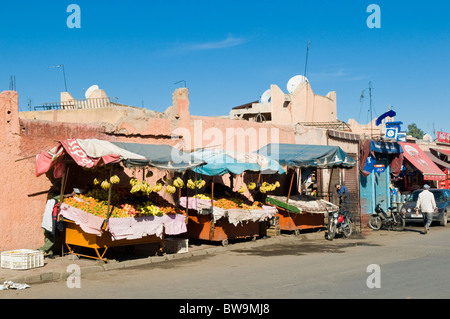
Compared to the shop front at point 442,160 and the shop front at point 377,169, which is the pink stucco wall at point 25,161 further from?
the shop front at point 442,160

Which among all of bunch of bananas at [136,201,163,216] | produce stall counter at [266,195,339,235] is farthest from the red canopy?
bunch of bananas at [136,201,163,216]

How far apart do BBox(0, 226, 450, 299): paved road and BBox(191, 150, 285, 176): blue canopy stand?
2.52m

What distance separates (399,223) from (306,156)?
5.82 metres

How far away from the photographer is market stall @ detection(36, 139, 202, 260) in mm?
12211

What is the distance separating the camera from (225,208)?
15.8 m

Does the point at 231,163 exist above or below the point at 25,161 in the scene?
below

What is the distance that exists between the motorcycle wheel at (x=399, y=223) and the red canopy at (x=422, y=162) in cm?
934

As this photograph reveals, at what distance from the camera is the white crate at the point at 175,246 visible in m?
14.3

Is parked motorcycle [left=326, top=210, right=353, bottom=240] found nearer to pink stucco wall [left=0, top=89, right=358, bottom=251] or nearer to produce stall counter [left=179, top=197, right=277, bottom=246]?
produce stall counter [left=179, top=197, right=277, bottom=246]

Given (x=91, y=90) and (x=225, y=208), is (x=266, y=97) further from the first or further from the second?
(x=225, y=208)

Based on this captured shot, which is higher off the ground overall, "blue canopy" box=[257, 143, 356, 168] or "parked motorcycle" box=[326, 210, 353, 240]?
"blue canopy" box=[257, 143, 356, 168]

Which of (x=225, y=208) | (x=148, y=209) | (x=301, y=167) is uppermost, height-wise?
(x=301, y=167)

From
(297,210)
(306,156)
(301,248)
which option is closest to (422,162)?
(306,156)
